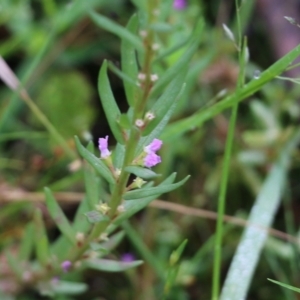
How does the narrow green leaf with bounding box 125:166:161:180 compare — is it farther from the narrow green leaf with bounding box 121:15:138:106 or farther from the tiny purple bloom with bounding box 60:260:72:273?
the tiny purple bloom with bounding box 60:260:72:273

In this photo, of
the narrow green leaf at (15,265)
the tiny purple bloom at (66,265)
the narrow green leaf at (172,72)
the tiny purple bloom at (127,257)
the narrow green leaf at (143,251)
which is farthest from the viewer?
the tiny purple bloom at (127,257)

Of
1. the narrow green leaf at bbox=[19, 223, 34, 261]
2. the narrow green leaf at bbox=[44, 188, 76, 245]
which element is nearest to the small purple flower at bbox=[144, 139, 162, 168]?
the narrow green leaf at bbox=[44, 188, 76, 245]

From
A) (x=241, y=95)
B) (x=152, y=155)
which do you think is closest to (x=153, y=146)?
(x=152, y=155)

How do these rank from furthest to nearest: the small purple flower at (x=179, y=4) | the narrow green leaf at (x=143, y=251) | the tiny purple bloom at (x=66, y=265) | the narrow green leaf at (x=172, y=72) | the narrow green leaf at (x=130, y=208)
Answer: the small purple flower at (x=179, y=4) < the narrow green leaf at (x=143, y=251) < the tiny purple bloom at (x=66, y=265) < the narrow green leaf at (x=130, y=208) < the narrow green leaf at (x=172, y=72)

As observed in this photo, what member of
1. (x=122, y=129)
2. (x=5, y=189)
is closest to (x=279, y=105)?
(x=5, y=189)

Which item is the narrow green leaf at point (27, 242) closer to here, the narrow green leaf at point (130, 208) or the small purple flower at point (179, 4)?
the narrow green leaf at point (130, 208)

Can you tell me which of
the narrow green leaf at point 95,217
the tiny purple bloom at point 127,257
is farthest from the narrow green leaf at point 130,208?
the tiny purple bloom at point 127,257

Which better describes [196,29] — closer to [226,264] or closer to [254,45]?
[226,264]
